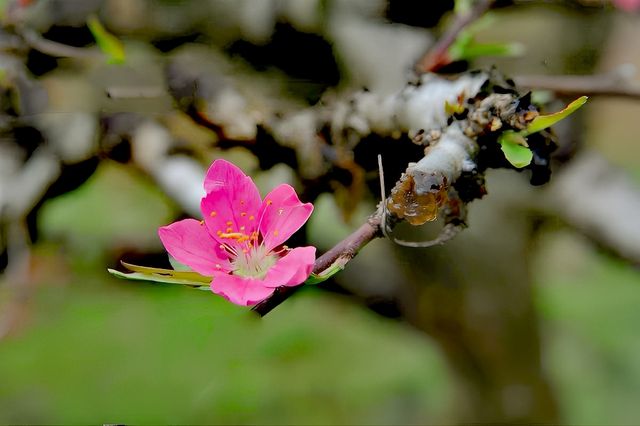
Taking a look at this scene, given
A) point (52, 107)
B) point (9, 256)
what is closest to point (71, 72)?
point (52, 107)

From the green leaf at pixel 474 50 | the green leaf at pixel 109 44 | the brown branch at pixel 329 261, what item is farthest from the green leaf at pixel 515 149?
the green leaf at pixel 109 44

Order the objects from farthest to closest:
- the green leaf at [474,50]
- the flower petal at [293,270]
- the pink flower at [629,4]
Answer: the pink flower at [629,4] → the green leaf at [474,50] → the flower petal at [293,270]

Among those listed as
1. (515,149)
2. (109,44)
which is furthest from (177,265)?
(109,44)

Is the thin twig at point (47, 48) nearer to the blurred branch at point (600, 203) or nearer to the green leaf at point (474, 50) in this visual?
the green leaf at point (474, 50)

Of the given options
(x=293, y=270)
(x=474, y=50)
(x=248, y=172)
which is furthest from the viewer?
(x=248, y=172)

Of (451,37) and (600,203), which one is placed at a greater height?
(451,37)

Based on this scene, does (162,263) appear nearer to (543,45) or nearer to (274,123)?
(274,123)

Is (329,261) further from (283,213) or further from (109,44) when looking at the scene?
(109,44)
